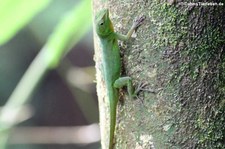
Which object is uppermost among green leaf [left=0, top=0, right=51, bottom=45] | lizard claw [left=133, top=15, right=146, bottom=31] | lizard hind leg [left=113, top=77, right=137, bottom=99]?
lizard claw [left=133, top=15, right=146, bottom=31]

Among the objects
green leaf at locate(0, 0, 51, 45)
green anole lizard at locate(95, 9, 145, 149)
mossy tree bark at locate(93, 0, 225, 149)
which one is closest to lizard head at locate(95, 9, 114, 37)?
green anole lizard at locate(95, 9, 145, 149)

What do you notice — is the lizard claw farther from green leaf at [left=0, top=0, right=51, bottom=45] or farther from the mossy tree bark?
green leaf at [left=0, top=0, right=51, bottom=45]

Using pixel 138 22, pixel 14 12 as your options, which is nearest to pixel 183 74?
pixel 138 22

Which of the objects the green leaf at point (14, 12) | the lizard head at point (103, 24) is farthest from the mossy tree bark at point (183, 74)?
the green leaf at point (14, 12)

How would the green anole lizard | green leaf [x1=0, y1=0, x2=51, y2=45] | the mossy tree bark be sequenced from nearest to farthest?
the mossy tree bark, the green anole lizard, green leaf [x1=0, y1=0, x2=51, y2=45]

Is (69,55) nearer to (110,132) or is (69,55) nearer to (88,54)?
(88,54)

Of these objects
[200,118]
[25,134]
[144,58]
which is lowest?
[25,134]

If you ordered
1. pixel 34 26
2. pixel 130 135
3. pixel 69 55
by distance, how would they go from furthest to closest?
1. pixel 69 55
2. pixel 34 26
3. pixel 130 135

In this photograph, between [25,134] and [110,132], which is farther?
[25,134]

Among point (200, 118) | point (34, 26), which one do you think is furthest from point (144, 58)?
point (34, 26)
